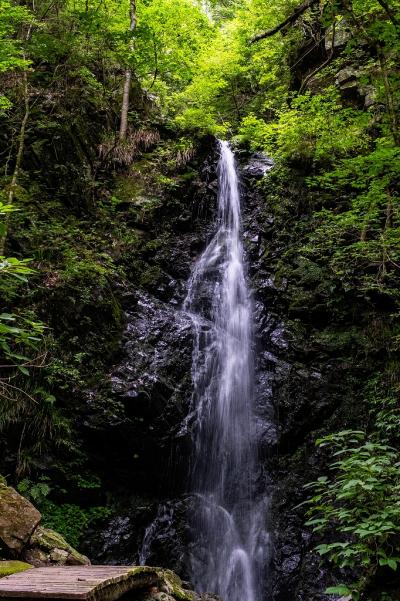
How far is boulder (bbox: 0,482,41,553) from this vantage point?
404 centimetres

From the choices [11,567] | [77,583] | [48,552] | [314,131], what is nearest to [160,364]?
[48,552]

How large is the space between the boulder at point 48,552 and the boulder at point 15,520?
148 mm

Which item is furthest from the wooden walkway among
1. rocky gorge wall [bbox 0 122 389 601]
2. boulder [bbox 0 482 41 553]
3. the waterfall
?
the waterfall

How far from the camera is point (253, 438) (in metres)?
8.37

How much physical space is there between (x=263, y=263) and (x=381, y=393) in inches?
158

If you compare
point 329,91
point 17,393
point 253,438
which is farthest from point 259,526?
point 329,91

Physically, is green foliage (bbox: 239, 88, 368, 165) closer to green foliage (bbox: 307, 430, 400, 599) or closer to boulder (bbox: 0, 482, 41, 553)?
green foliage (bbox: 307, 430, 400, 599)

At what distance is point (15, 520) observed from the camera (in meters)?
4.22

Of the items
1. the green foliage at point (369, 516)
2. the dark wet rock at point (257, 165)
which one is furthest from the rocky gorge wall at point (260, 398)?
the green foliage at point (369, 516)

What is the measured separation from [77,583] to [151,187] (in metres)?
9.66

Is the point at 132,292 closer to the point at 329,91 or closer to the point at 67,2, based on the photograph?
the point at 329,91

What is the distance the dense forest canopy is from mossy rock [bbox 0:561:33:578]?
1309 millimetres

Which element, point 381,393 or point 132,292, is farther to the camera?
point 132,292

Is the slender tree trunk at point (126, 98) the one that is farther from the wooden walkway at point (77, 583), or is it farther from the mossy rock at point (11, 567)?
the wooden walkway at point (77, 583)
